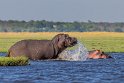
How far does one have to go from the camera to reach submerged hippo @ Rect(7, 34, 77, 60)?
135 feet

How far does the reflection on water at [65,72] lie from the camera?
99.7ft

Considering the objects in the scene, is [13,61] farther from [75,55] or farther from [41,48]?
[75,55]

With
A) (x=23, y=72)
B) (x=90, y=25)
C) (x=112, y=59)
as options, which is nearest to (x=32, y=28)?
(x=90, y=25)

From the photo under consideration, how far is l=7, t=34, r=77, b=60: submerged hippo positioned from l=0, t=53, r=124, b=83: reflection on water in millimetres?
1327

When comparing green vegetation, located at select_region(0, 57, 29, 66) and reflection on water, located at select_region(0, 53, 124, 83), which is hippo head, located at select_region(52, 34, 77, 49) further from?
green vegetation, located at select_region(0, 57, 29, 66)

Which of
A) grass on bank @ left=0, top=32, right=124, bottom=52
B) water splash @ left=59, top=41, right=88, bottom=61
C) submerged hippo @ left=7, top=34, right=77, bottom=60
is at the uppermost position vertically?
submerged hippo @ left=7, top=34, right=77, bottom=60

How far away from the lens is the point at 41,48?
4112 centimetres

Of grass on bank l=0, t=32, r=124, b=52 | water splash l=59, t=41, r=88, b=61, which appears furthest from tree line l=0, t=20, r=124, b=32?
water splash l=59, t=41, r=88, b=61

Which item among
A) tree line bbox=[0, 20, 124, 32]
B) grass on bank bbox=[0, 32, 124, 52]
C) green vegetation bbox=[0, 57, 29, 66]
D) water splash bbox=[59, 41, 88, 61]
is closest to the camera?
green vegetation bbox=[0, 57, 29, 66]

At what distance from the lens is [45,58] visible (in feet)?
135

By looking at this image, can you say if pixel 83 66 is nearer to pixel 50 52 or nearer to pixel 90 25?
pixel 50 52

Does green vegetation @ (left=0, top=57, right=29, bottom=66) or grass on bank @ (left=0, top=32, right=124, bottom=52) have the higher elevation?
green vegetation @ (left=0, top=57, right=29, bottom=66)

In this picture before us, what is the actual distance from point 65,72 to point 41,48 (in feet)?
25.2

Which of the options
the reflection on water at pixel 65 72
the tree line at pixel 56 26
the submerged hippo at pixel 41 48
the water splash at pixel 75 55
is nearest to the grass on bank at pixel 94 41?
the water splash at pixel 75 55
